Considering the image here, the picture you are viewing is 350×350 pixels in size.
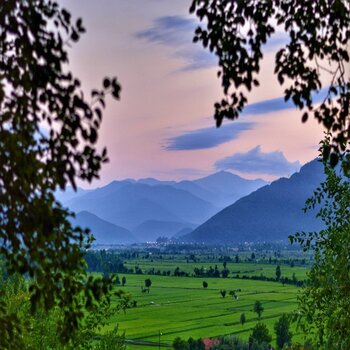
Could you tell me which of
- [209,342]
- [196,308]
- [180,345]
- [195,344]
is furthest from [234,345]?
[196,308]

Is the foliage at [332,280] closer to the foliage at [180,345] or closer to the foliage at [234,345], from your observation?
the foliage at [180,345]

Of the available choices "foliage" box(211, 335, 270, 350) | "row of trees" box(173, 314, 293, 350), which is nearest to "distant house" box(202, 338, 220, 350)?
"row of trees" box(173, 314, 293, 350)

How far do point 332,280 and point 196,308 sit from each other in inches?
4425

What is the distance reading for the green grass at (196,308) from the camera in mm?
98125

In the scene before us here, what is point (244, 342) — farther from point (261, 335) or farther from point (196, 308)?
point (196, 308)

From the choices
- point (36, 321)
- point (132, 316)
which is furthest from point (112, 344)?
point (132, 316)

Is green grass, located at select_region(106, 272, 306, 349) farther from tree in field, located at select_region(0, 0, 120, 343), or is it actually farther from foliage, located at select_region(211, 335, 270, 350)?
tree in field, located at select_region(0, 0, 120, 343)

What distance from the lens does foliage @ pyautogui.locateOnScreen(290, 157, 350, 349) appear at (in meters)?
9.52

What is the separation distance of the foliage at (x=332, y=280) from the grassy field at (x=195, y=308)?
7657 cm

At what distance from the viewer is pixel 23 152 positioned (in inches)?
204

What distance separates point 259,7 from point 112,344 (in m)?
13.9

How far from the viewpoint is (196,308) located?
120 meters

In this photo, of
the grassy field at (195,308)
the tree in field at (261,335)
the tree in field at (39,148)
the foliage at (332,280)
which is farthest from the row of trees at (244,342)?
the tree in field at (39,148)

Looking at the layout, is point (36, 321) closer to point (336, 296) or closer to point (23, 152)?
point (336, 296)
